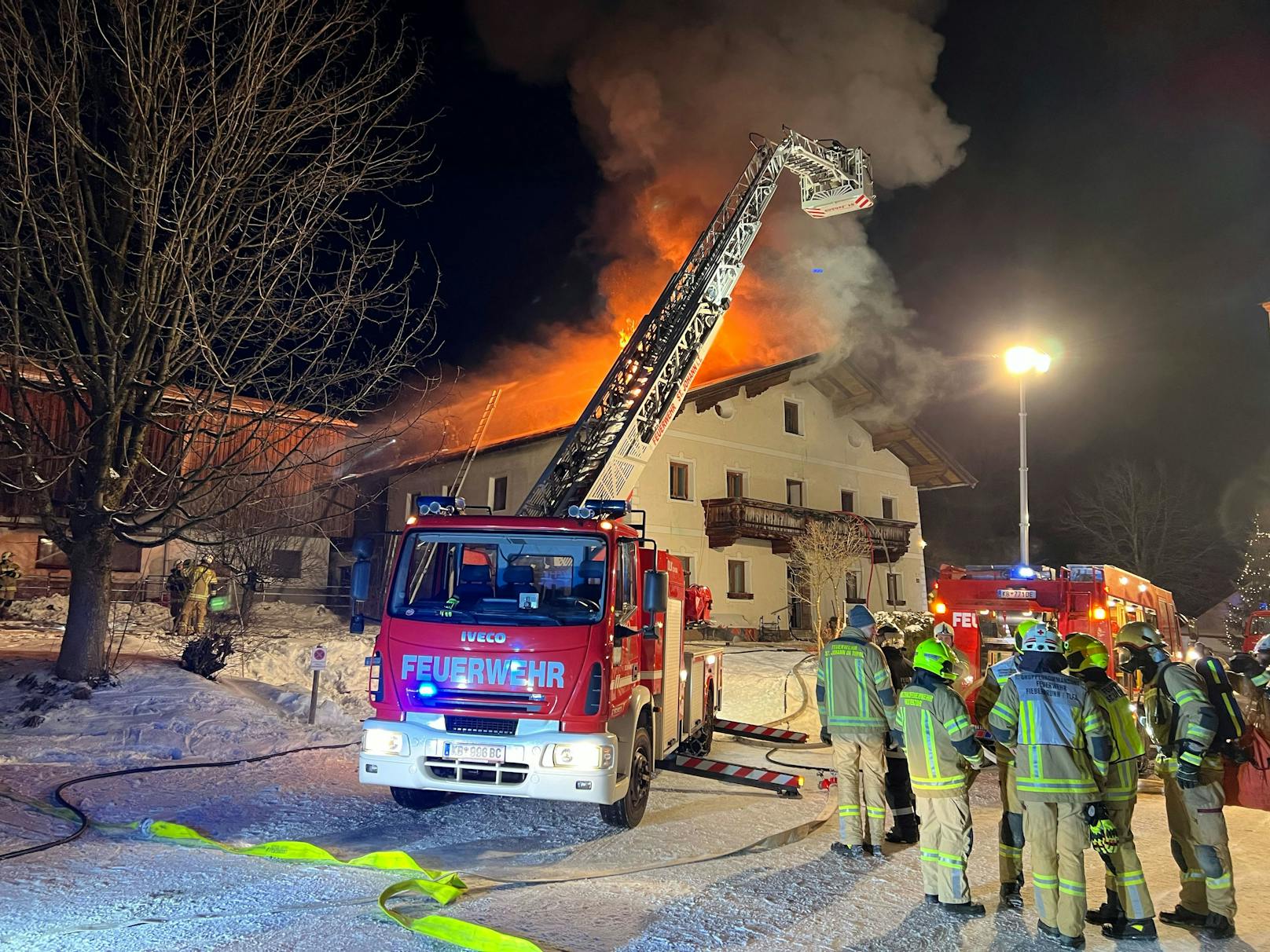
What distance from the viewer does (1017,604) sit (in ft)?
38.2

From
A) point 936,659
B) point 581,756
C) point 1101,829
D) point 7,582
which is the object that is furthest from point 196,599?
point 1101,829

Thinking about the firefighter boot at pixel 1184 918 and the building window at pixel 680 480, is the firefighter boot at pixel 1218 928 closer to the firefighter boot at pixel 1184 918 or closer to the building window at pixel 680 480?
the firefighter boot at pixel 1184 918

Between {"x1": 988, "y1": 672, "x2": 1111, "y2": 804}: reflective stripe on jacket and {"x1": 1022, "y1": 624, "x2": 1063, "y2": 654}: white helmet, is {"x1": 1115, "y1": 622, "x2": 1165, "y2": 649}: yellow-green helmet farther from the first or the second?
{"x1": 988, "y1": 672, "x2": 1111, "y2": 804}: reflective stripe on jacket

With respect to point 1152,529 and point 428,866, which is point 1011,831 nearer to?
point 428,866

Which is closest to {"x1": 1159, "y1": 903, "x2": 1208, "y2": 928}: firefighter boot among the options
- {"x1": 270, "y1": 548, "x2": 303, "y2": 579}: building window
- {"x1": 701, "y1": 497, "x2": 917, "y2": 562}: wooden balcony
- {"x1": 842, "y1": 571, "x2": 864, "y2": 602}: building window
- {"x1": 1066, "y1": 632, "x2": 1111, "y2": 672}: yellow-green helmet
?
{"x1": 1066, "y1": 632, "x2": 1111, "y2": 672}: yellow-green helmet

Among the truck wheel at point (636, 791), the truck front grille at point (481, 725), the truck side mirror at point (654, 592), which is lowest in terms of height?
the truck wheel at point (636, 791)

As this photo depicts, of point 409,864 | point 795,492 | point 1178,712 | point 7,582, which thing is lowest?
point 409,864

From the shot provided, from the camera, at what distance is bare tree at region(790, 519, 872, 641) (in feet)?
74.4

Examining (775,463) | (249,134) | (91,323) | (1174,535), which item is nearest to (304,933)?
(91,323)

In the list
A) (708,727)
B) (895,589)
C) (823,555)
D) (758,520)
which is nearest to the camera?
(708,727)

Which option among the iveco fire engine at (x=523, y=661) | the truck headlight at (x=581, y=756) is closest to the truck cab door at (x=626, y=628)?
the iveco fire engine at (x=523, y=661)

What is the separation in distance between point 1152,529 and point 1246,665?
4279 cm

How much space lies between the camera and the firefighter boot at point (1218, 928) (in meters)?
4.62

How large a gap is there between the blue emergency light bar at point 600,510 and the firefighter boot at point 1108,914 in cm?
398
